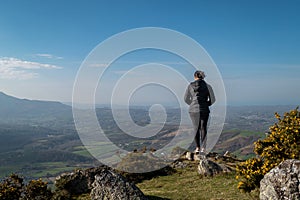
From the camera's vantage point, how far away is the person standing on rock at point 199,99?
59.4 feet

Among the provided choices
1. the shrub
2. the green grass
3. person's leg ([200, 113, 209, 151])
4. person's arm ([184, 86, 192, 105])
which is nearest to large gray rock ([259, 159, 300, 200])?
the green grass

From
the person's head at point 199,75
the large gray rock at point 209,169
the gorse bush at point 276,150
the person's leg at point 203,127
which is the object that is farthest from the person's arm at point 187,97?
the gorse bush at point 276,150

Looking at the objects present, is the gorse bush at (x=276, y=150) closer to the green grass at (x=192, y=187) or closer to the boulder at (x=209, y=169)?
the green grass at (x=192, y=187)

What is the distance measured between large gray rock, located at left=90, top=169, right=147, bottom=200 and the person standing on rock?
22.9 feet

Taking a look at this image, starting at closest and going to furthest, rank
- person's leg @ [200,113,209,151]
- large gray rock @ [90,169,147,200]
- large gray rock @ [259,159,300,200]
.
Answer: large gray rock @ [259,159,300,200] < large gray rock @ [90,169,147,200] < person's leg @ [200,113,209,151]

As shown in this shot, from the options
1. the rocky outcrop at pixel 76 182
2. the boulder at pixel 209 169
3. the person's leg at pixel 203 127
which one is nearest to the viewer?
the person's leg at pixel 203 127

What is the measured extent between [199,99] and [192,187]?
580cm

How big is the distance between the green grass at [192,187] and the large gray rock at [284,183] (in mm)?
2125

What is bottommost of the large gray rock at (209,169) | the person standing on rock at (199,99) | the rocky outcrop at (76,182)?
the rocky outcrop at (76,182)

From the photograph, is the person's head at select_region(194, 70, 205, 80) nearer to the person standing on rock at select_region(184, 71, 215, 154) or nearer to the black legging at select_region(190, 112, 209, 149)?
the person standing on rock at select_region(184, 71, 215, 154)

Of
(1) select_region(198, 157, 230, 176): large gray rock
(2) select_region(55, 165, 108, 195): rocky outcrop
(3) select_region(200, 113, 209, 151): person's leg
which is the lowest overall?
(2) select_region(55, 165, 108, 195): rocky outcrop

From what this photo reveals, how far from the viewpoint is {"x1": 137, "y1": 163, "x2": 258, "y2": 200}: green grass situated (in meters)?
14.7

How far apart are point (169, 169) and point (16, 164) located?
203277mm

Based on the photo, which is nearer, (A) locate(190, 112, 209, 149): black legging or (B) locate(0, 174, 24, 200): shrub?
(B) locate(0, 174, 24, 200): shrub
